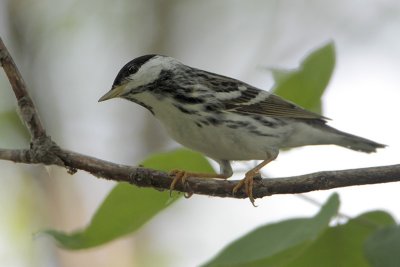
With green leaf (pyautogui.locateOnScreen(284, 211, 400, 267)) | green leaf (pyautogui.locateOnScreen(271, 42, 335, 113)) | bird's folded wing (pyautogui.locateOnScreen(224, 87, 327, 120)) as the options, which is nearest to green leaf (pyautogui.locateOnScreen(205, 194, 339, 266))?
green leaf (pyautogui.locateOnScreen(284, 211, 400, 267))

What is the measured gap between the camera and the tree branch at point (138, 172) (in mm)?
2271

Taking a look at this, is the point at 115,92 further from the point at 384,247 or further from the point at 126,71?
the point at 384,247

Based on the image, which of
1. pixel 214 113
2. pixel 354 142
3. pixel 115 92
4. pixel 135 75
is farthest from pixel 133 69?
pixel 354 142

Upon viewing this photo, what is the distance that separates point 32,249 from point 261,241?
4125mm

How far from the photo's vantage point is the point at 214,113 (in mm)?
3416

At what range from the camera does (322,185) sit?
7.58 ft

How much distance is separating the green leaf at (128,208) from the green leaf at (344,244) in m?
0.51

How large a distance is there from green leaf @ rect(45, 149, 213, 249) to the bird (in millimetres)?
459

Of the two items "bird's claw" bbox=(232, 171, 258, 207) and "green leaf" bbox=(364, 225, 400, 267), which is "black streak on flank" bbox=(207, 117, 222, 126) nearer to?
"bird's claw" bbox=(232, 171, 258, 207)

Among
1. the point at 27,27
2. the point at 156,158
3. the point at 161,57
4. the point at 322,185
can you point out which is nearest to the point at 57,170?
the point at 27,27

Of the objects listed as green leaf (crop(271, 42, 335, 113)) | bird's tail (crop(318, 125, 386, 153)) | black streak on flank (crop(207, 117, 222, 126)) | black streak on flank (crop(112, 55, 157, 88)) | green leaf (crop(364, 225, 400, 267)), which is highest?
green leaf (crop(271, 42, 335, 113))

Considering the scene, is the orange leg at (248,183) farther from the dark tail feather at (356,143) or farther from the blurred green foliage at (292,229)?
the dark tail feather at (356,143)

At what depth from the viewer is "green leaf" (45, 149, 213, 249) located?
2383 mm

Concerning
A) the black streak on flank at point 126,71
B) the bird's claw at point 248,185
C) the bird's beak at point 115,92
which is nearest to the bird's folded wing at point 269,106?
the black streak on flank at point 126,71
